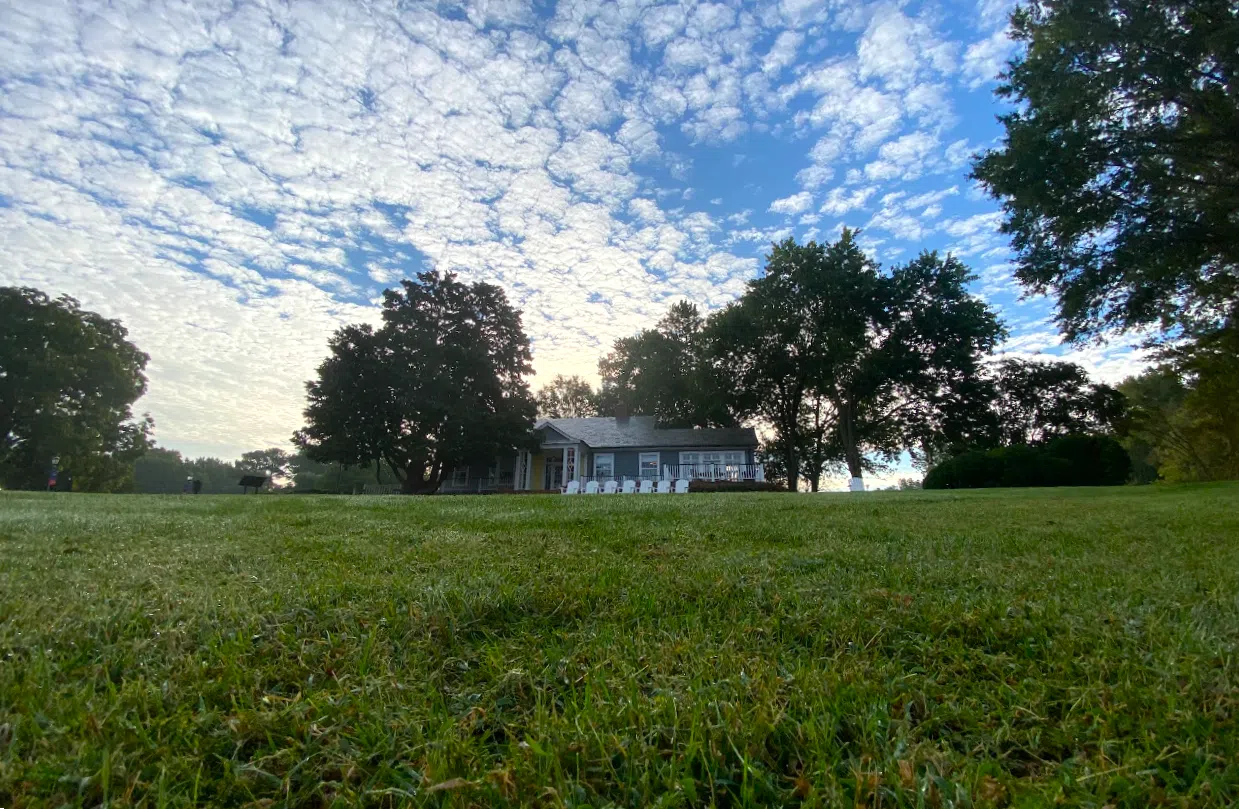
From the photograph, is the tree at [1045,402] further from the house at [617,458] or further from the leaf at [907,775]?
the leaf at [907,775]

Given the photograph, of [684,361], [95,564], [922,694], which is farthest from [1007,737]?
[684,361]

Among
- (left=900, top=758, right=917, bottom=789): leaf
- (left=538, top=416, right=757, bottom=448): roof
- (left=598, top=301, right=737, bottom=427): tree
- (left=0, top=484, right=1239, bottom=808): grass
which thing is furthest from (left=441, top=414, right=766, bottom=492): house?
(left=900, top=758, right=917, bottom=789): leaf

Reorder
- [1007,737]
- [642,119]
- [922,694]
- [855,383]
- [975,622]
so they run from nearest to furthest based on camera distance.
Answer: [1007,737] < [922,694] < [975,622] < [642,119] < [855,383]

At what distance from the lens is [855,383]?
2970 cm

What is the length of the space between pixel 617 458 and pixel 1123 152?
88.2ft

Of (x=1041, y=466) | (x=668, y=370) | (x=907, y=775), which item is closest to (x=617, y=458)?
(x=668, y=370)

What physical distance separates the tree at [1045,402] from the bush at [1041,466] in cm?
1171

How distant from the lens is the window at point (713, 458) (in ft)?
110

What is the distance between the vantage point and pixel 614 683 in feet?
5.10

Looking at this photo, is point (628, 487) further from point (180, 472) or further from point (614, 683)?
point (180, 472)

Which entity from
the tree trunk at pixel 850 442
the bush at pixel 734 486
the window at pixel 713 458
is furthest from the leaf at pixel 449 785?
the window at pixel 713 458

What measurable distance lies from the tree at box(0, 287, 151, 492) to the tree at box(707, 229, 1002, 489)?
→ 3747 centimetres

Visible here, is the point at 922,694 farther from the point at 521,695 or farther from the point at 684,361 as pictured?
the point at 684,361

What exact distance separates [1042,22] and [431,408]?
1088 inches
